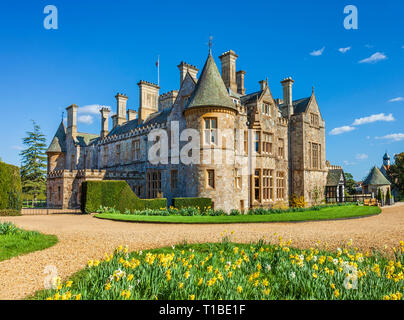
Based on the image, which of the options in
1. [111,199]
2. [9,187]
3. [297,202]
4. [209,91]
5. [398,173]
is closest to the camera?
[9,187]

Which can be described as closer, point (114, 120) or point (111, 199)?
point (111, 199)

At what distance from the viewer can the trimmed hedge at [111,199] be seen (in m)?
20.5

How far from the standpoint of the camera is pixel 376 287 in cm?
427

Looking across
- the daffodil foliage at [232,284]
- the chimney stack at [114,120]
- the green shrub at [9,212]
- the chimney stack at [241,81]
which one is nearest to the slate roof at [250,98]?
the chimney stack at [241,81]

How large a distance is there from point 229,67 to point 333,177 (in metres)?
17.7

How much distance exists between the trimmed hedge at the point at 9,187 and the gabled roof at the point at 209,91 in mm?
12940

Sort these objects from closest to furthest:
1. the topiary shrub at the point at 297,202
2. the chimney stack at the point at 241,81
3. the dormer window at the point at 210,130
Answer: the dormer window at the point at 210,130, the topiary shrub at the point at 297,202, the chimney stack at the point at 241,81

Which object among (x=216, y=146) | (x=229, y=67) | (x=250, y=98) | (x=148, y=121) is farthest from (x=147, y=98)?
(x=216, y=146)

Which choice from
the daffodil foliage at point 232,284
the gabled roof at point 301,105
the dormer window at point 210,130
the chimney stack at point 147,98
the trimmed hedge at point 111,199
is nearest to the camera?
the daffodil foliage at point 232,284

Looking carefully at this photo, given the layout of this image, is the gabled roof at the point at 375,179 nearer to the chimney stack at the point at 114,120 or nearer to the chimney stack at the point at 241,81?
the chimney stack at the point at 241,81

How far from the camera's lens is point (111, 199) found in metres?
21.2

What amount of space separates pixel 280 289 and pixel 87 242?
663 cm

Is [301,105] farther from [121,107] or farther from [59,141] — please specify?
[59,141]
